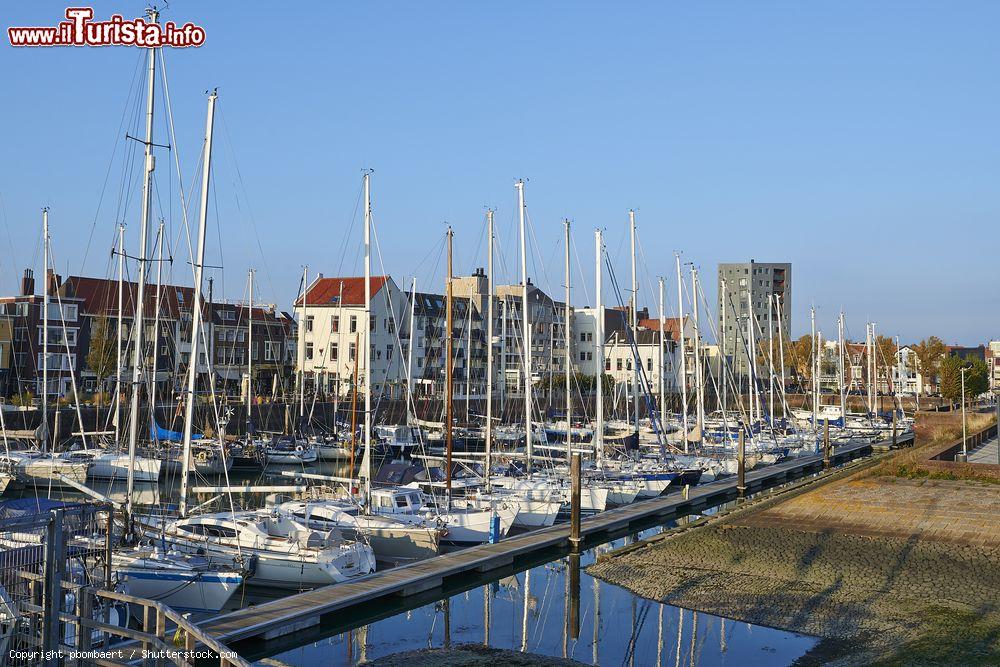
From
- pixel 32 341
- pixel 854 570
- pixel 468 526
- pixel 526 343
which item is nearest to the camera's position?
pixel 854 570

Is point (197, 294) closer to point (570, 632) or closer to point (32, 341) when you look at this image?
point (570, 632)

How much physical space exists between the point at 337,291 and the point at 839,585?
7787 centimetres

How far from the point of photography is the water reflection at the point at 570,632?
922 inches

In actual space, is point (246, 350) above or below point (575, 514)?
above

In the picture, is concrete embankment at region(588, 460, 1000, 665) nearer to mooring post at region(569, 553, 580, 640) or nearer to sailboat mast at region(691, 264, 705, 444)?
mooring post at region(569, 553, 580, 640)

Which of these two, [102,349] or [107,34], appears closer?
[107,34]

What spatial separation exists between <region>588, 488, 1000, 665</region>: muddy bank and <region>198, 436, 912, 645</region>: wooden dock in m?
3.03

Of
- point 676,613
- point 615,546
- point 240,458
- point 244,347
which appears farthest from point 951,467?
point 244,347

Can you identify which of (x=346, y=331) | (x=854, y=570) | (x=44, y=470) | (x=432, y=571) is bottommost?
(x=854, y=570)

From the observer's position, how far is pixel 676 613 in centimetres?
2677

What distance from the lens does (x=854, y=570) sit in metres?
30.1

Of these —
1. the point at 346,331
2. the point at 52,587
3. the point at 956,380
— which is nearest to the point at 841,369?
the point at 956,380

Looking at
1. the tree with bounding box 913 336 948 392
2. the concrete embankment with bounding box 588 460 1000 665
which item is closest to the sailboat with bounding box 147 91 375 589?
the concrete embankment with bounding box 588 460 1000 665

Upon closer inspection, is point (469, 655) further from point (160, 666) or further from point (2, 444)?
point (2, 444)
